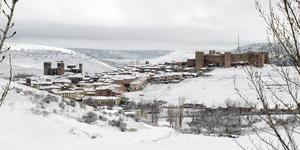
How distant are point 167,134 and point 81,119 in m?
4.77

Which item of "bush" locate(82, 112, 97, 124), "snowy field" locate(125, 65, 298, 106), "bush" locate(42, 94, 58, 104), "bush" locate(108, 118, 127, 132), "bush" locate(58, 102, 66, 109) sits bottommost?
"snowy field" locate(125, 65, 298, 106)

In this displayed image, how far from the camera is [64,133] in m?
23.7

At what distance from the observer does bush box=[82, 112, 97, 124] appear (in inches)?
1098

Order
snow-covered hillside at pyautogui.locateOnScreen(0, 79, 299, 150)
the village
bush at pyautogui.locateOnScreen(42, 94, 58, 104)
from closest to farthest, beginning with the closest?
snow-covered hillside at pyautogui.locateOnScreen(0, 79, 299, 150)
bush at pyautogui.locateOnScreen(42, 94, 58, 104)
the village

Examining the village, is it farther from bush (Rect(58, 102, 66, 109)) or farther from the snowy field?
bush (Rect(58, 102, 66, 109))

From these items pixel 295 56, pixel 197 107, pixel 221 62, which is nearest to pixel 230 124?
pixel 197 107

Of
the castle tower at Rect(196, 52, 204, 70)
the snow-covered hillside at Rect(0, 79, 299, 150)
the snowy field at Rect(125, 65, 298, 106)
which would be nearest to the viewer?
the snow-covered hillside at Rect(0, 79, 299, 150)

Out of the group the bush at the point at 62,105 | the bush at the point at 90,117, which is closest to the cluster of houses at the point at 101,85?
the bush at the point at 62,105

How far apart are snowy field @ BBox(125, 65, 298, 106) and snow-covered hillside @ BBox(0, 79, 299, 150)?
1826 inches

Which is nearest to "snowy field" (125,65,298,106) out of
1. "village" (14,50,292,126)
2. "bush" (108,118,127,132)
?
"village" (14,50,292,126)

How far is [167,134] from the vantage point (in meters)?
26.9

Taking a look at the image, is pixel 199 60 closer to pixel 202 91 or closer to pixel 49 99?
pixel 202 91

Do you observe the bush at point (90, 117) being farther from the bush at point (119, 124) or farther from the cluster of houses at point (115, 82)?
the cluster of houses at point (115, 82)

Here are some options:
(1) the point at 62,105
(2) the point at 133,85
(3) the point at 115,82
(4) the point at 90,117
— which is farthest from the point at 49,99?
(3) the point at 115,82
